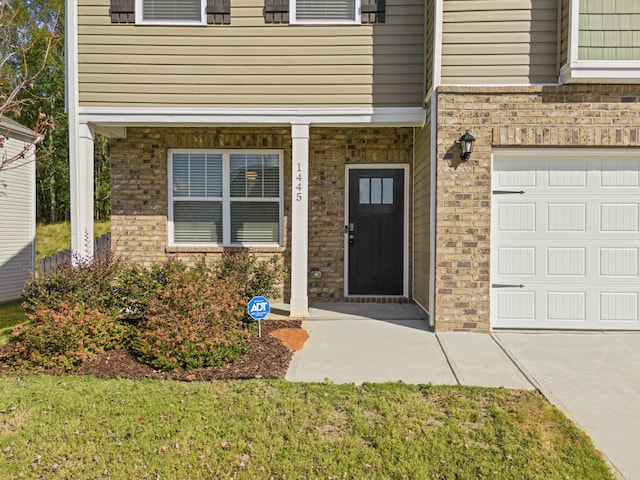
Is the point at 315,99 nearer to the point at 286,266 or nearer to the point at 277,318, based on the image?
the point at 286,266

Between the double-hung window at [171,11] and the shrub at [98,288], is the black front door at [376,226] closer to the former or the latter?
the shrub at [98,288]

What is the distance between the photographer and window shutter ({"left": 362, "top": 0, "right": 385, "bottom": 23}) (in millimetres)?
5719

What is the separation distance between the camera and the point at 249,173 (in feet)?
22.6

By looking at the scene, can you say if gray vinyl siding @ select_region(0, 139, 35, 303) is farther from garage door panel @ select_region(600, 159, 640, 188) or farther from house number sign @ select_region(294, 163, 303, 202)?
→ garage door panel @ select_region(600, 159, 640, 188)

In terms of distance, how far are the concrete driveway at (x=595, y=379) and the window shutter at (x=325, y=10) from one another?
4662 millimetres

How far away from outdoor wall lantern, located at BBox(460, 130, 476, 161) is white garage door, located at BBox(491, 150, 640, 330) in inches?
16.5

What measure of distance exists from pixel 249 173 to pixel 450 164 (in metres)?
3.24

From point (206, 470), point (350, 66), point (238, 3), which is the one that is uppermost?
point (238, 3)

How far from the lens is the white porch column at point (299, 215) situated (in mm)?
5742

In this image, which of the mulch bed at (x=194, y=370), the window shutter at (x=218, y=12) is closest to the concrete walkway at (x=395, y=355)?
the mulch bed at (x=194, y=370)

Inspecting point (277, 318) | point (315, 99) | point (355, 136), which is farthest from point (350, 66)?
point (277, 318)

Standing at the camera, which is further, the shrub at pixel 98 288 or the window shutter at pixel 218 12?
the window shutter at pixel 218 12

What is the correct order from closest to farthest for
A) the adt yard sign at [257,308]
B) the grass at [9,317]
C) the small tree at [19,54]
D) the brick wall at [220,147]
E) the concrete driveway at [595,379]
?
the small tree at [19,54] < the concrete driveway at [595,379] < the adt yard sign at [257,308] < the grass at [9,317] < the brick wall at [220,147]

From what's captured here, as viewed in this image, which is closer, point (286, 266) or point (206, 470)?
point (206, 470)
